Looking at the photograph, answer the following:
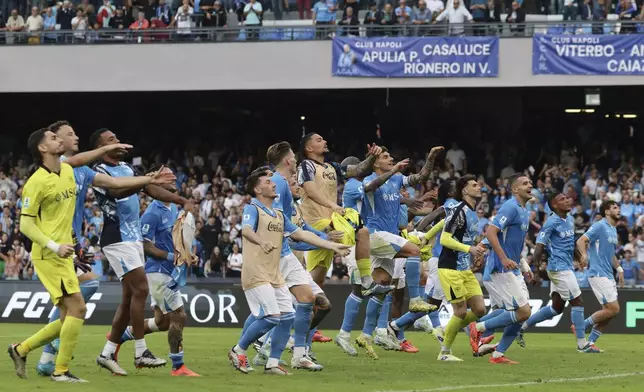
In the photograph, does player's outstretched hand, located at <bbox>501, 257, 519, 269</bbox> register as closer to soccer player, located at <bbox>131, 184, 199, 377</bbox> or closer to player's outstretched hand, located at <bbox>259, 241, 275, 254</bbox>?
player's outstretched hand, located at <bbox>259, 241, 275, 254</bbox>

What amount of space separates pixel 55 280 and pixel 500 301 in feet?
21.9

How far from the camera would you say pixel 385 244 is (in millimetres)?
16812

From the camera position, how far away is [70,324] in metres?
12.1

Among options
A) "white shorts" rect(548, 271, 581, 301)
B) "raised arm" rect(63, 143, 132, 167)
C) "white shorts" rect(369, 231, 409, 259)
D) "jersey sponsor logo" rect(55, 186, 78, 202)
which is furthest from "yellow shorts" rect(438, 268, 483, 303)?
"jersey sponsor logo" rect(55, 186, 78, 202)

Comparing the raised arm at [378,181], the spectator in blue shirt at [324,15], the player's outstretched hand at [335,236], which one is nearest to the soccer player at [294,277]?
the player's outstretched hand at [335,236]

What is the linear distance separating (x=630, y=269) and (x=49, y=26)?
18.1 meters

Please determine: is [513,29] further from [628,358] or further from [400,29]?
[628,358]

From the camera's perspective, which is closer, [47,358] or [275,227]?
[47,358]

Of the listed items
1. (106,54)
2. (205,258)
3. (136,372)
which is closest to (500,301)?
(136,372)

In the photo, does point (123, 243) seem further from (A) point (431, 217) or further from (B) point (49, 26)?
(B) point (49, 26)

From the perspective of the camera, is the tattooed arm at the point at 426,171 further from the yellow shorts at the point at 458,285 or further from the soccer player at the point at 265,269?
the soccer player at the point at 265,269

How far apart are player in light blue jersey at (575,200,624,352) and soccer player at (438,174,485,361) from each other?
3565mm

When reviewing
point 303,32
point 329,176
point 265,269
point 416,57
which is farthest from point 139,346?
point 303,32

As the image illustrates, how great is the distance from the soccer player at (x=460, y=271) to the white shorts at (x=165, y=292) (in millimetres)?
3786
